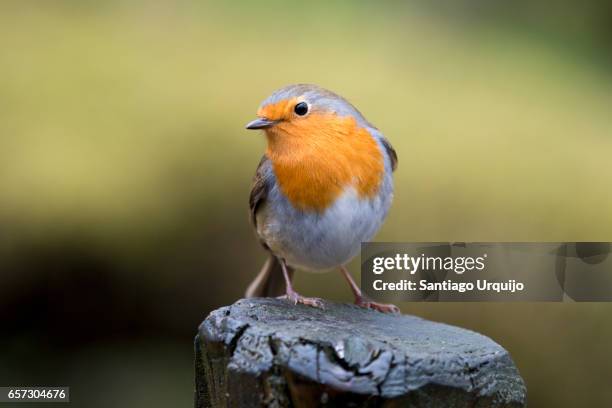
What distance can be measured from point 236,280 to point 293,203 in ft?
4.28

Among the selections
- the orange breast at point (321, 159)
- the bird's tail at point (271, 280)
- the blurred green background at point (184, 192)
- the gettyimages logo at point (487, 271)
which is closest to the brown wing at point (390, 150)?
the orange breast at point (321, 159)

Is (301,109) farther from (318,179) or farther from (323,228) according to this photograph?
(323,228)

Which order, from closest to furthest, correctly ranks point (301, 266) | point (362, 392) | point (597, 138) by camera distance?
point (362, 392), point (301, 266), point (597, 138)

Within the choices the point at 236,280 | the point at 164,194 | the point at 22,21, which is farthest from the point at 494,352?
the point at 22,21

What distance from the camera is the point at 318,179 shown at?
258 centimetres

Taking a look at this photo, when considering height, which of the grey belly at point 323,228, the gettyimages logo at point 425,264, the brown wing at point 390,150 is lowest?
the gettyimages logo at point 425,264

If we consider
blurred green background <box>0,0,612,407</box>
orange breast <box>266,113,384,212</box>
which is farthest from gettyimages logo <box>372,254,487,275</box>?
blurred green background <box>0,0,612,407</box>

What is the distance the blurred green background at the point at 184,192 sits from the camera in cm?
392

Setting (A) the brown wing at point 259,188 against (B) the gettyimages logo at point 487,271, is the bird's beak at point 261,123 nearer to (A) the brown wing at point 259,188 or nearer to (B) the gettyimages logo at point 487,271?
(A) the brown wing at point 259,188

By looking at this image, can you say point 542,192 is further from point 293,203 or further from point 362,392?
point 362,392

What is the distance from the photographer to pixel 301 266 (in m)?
2.93

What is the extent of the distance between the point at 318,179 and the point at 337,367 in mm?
853

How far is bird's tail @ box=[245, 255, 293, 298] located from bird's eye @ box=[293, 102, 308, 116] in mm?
954

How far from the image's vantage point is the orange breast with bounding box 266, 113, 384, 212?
254cm
